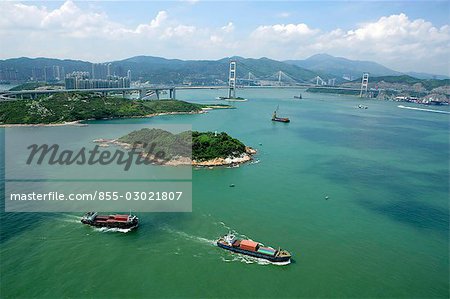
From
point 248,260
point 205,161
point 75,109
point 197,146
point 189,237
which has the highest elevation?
point 75,109

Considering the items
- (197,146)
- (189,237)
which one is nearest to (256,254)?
(189,237)

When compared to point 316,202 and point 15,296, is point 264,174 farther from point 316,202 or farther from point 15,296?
point 15,296

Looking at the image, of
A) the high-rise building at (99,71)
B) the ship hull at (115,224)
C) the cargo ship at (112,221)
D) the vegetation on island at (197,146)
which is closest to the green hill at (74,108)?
the vegetation on island at (197,146)

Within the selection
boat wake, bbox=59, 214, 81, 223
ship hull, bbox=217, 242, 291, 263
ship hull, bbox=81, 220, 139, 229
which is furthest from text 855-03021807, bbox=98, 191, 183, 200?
ship hull, bbox=217, 242, 291, 263

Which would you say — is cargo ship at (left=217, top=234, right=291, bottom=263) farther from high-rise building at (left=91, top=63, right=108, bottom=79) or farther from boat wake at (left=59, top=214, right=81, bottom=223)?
high-rise building at (left=91, top=63, right=108, bottom=79)

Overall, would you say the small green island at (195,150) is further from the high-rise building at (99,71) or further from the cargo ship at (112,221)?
the high-rise building at (99,71)

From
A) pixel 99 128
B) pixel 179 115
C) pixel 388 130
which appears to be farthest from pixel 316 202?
pixel 179 115

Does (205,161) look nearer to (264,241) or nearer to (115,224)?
(115,224)
